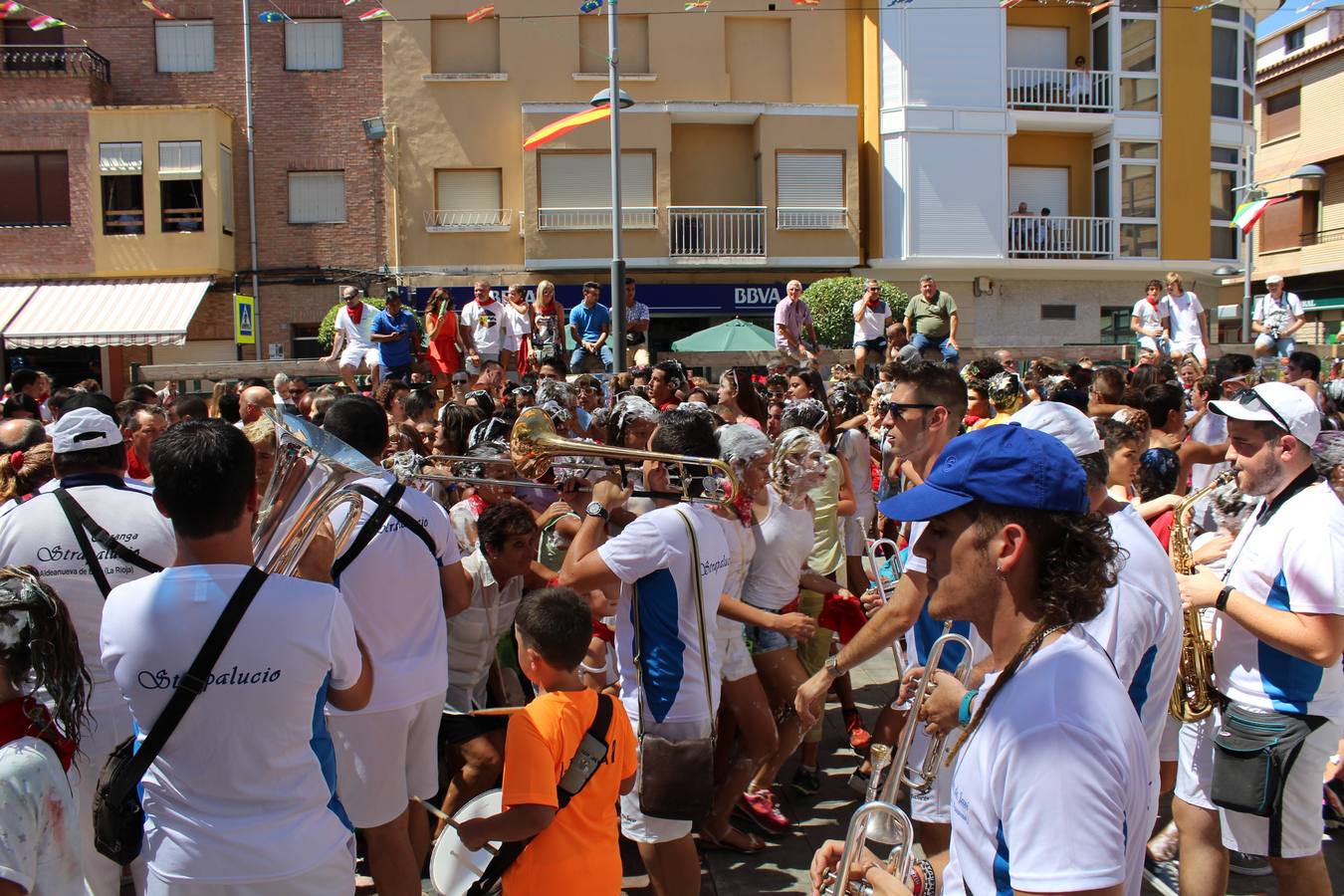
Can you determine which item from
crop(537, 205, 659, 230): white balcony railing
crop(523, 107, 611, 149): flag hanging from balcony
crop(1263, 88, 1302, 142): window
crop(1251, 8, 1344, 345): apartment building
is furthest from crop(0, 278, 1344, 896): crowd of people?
crop(1263, 88, 1302, 142): window

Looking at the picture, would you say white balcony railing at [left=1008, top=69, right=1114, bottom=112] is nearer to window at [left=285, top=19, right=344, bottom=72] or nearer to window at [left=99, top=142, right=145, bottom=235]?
window at [left=285, top=19, right=344, bottom=72]

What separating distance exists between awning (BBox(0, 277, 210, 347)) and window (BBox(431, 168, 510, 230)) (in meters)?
5.78

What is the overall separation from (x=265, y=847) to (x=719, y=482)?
217 cm

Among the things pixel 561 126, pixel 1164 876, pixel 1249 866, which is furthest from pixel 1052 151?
pixel 1164 876

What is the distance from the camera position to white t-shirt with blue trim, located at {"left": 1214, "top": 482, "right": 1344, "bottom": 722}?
3.38 m

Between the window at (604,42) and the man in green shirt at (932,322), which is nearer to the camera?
the man in green shirt at (932,322)

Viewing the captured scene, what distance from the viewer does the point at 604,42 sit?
84.2 ft

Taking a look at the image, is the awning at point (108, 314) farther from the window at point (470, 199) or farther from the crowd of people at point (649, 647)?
the crowd of people at point (649, 647)

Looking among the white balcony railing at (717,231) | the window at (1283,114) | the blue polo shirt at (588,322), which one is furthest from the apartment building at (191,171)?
the window at (1283,114)

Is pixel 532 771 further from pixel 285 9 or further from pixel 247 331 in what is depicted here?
pixel 285 9

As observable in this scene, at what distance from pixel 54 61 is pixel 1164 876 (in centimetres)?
2804

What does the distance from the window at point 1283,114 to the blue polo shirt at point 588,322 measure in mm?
35197

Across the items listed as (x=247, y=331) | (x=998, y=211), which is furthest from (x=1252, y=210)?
(x=247, y=331)

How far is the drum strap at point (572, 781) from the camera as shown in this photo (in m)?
3.19
